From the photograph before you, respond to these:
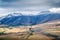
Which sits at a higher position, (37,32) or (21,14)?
(21,14)

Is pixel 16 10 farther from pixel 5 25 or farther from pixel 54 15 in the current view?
pixel 54 15

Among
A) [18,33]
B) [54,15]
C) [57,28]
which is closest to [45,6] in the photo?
[54,15]

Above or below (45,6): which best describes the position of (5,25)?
below

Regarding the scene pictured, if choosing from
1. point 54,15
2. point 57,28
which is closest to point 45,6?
point 54,15

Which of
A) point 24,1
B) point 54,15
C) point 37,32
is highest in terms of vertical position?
point 24,1

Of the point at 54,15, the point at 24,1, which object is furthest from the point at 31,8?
the point at 54,15

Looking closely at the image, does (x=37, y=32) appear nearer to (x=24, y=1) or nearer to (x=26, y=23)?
(x=26, y=23)

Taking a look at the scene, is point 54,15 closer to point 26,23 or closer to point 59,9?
point 59,9

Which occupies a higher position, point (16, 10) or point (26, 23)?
point (16, 10)
